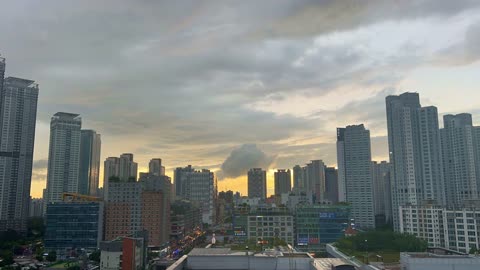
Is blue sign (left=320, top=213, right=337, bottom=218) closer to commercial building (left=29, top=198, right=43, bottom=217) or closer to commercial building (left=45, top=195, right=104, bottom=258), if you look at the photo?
commercial building (left=45, top=195, right=104, bottom=258)

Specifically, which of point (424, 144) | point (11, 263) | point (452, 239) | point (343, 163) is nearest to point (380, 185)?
point (343, 163)

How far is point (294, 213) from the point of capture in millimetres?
86750

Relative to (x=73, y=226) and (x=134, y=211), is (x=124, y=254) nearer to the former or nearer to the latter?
(x=73, y=226)

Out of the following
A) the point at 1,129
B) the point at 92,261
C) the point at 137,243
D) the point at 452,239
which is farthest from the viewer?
the point at 1,129

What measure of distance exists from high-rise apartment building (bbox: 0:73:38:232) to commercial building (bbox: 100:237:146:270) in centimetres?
8604

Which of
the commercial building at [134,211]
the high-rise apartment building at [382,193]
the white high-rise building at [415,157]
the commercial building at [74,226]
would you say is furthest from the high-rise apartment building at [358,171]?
the commercial building at [74,226]

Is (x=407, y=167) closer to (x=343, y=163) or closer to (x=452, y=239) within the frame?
(x=452, y=239)

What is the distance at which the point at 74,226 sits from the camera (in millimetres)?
90125

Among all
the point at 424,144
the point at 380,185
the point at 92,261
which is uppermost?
the point at 424,144

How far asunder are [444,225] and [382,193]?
87.3m

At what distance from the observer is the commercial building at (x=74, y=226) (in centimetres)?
8838

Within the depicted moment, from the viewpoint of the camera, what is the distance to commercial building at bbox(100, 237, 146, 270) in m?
47.8

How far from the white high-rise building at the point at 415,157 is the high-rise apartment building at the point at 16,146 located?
11718 centimetres

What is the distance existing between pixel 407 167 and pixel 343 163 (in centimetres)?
4876
